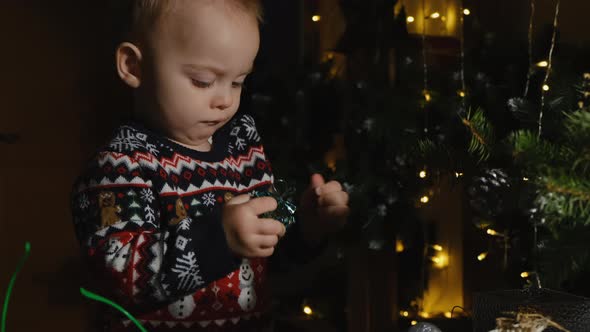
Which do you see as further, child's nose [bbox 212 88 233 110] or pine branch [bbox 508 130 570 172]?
child's nose [bbox 212 88 233 110]

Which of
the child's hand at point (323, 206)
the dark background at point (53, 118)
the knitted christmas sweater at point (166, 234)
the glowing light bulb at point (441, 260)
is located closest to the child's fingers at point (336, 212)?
the child's hand at point (323, 206)

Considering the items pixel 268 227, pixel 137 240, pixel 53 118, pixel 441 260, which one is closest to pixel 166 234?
pixel 137 240

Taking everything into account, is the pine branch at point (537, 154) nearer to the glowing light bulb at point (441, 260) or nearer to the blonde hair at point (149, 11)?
the blonde hair at point (149, 11)

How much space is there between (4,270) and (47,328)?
0.24 meters

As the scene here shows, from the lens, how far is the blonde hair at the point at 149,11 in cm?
86

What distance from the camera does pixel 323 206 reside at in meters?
0.99

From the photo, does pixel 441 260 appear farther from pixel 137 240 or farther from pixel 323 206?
pixel 137 240

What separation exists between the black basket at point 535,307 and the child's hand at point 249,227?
0.27m

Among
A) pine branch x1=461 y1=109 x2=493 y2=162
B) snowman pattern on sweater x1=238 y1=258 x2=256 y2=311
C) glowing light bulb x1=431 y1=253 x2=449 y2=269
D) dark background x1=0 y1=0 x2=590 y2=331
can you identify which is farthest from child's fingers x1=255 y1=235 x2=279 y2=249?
dark background x1=0 y1=0 x2=590 y2=331

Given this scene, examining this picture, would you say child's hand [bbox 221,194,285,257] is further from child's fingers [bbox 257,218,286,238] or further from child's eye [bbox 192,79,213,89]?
child's eye [bbox 192,79,213,89]

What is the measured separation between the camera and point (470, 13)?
1488mm

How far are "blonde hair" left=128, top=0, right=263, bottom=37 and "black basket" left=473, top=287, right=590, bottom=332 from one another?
51 cm

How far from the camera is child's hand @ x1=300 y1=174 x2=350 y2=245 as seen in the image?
98cm

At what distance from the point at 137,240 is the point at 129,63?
265 mm
